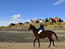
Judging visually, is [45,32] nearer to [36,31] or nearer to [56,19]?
[36,31]

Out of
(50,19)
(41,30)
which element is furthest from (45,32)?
(50,19)

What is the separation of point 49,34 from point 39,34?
3.73ft

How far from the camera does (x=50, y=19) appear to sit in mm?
138125

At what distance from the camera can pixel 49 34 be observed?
18.3 metres

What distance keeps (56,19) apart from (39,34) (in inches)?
5019

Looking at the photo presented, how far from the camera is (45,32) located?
59.5 ft

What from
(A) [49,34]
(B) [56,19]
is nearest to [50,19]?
(B) [56,19]

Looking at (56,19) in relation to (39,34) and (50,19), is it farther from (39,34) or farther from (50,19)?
(39,34)

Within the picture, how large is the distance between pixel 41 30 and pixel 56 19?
418 ft

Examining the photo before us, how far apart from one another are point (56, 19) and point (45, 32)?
12726 centimetres

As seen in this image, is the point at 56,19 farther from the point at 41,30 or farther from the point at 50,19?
the point at 41,30

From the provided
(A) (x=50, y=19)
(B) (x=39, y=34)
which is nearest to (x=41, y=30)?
(B) (x=39, y=34)

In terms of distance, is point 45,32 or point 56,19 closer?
point 45,32

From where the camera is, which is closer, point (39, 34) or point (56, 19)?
point (39, 34)
